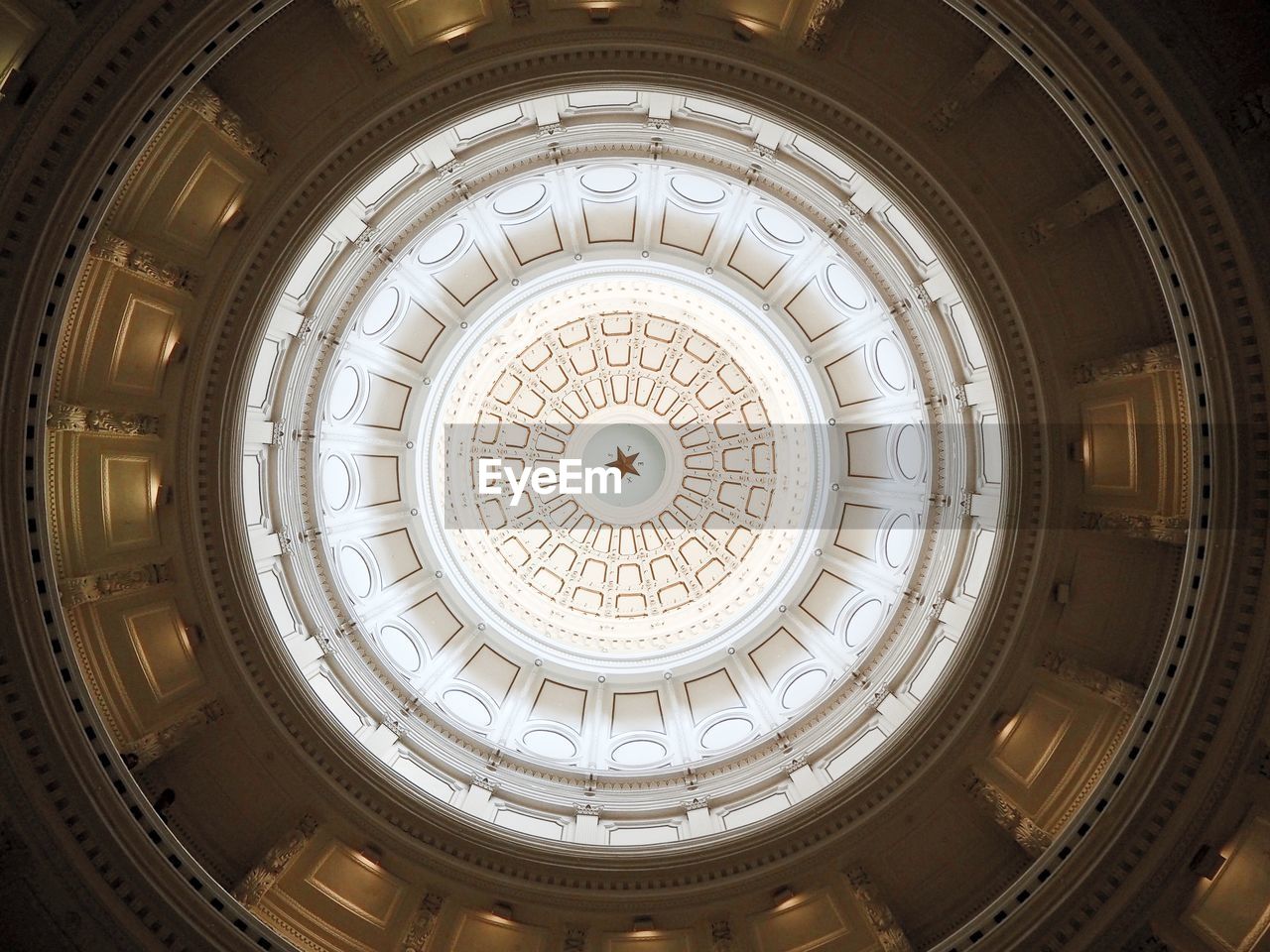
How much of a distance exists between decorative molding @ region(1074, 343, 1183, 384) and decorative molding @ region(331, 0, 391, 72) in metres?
10.8

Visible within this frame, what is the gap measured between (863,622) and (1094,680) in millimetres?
5036

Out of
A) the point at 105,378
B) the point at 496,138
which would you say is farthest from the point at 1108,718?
the point at 105,378

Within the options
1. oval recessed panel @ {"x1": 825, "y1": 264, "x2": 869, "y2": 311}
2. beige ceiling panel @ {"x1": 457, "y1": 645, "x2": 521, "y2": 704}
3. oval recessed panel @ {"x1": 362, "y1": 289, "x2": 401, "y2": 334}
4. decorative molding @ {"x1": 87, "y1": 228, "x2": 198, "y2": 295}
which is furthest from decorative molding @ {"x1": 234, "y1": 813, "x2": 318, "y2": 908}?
oval recessed panel @ {"x1": 825, "y1": 264, "x2": 869, "y2": 311}

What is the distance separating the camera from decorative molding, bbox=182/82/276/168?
35.1 ft

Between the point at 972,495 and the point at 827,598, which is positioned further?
the point at 827,598

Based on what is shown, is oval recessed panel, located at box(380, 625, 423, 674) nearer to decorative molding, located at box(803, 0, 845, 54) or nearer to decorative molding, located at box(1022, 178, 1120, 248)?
decorative molding, located at box(803, 0, 845, 54)

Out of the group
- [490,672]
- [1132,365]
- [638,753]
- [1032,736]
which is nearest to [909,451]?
[1132,365]

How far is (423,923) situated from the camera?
12906mm

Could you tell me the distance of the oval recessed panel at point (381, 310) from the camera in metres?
15.6

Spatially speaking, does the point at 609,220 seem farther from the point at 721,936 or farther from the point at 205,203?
the point at 721,936

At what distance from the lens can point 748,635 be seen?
1872 cm

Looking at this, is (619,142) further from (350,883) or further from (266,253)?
(350,883)

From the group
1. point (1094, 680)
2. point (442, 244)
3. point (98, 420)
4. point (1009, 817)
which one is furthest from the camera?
point (442, 244)

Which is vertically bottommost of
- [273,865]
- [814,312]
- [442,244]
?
[273,865]
